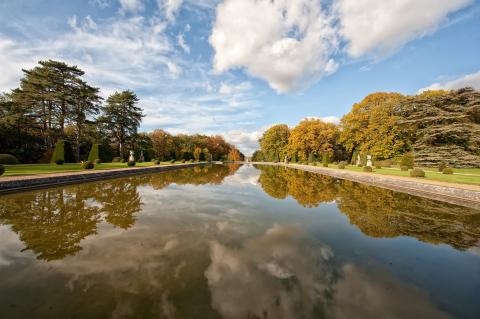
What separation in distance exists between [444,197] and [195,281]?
1328 centimetres

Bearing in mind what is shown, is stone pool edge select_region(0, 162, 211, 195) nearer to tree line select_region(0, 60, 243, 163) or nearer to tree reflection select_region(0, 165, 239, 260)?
tree reflection select_region(0, 165, 239, 260)

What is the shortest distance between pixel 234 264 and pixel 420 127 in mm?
34595

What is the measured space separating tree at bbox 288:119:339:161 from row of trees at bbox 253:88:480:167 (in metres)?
0.29

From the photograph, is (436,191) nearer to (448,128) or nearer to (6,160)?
(448,128)

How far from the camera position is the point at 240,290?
2.96 meters

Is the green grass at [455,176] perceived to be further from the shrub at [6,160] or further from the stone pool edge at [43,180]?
the shrub at [6,160]

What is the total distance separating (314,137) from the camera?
143 ft

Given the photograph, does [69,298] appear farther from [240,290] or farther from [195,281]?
[240,290]

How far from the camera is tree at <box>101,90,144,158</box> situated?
35656 millimetres

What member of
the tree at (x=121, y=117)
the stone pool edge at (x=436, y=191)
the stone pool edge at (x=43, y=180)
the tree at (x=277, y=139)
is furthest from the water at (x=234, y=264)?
the tree at (x=277, y=139)

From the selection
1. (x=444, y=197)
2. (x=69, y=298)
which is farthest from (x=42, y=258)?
(x=444, y=197)

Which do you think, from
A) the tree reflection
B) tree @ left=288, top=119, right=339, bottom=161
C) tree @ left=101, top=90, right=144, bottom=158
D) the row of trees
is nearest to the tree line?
tree @ left=101, top=90, right=144, bottom=158

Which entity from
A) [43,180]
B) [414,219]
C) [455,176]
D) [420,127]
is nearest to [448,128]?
[420,127]

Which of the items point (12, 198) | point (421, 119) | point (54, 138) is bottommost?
point (12, 198)
